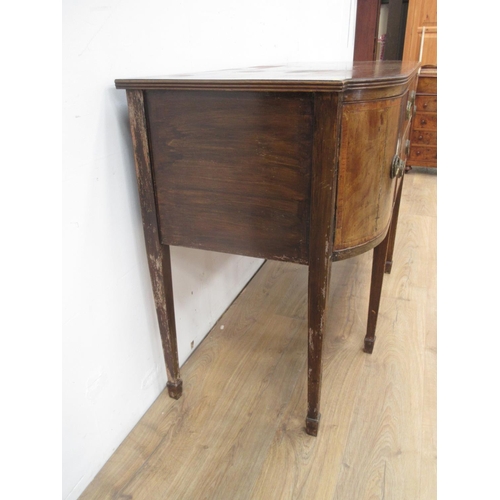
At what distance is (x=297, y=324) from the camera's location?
62.0 inches

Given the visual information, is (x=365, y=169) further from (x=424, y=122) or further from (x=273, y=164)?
(x=424, y=122)

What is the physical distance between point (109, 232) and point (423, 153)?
310 cm

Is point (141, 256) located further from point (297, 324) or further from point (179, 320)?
point (297, 324)

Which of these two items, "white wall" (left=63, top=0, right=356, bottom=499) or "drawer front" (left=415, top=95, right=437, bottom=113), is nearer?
"white wall" (left=63, top=0, right=356, bottom=499)

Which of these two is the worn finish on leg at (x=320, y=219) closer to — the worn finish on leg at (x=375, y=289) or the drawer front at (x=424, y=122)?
the worn finish on leg at (x=375, y=289)

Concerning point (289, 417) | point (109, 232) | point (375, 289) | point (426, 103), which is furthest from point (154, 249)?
point (426, 103)

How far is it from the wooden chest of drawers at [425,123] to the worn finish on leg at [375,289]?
237 centimetres

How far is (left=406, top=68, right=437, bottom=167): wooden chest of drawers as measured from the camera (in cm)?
322

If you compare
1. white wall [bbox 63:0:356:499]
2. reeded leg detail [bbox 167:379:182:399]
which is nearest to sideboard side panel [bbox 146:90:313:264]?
white wall [bbox 63:0:356:499]

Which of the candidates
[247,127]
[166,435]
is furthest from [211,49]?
[166,435]

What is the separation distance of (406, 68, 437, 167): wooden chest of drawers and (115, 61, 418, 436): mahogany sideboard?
2.61 m

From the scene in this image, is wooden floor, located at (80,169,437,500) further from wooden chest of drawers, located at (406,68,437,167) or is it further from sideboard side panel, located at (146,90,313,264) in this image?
wooden chest of drawers, located at (406,68,437,167)

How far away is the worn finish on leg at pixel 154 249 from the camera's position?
36.3 inches

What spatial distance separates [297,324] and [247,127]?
911mm
